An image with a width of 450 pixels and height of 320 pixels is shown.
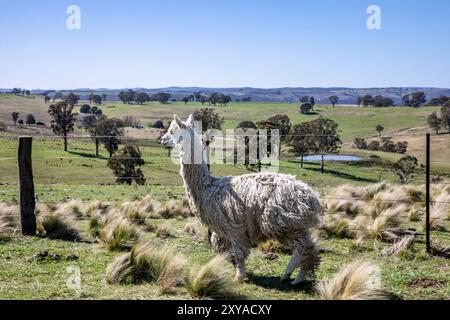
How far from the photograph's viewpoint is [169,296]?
695cm

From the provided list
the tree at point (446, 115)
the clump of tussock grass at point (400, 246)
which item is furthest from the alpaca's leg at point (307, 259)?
the tree at point (446, 115)

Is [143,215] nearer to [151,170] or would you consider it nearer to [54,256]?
[54,256]

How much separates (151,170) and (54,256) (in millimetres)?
47942

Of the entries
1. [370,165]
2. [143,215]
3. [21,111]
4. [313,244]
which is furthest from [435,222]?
[21,111]

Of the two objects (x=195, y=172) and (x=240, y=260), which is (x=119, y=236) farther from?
(x=240, y=260)

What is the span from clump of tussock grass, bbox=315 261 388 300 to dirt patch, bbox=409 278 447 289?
40.7 inches

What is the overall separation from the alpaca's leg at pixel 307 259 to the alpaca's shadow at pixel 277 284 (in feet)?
0.34

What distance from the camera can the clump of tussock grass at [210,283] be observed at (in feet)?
22.8

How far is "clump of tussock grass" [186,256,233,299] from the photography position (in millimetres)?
6938

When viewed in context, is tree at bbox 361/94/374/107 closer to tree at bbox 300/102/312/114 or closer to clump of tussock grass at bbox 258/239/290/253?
tree at bbox 300/102/312/114

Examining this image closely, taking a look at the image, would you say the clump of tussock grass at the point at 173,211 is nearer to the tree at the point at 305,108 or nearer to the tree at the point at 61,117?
the tree at the point at 61,117
